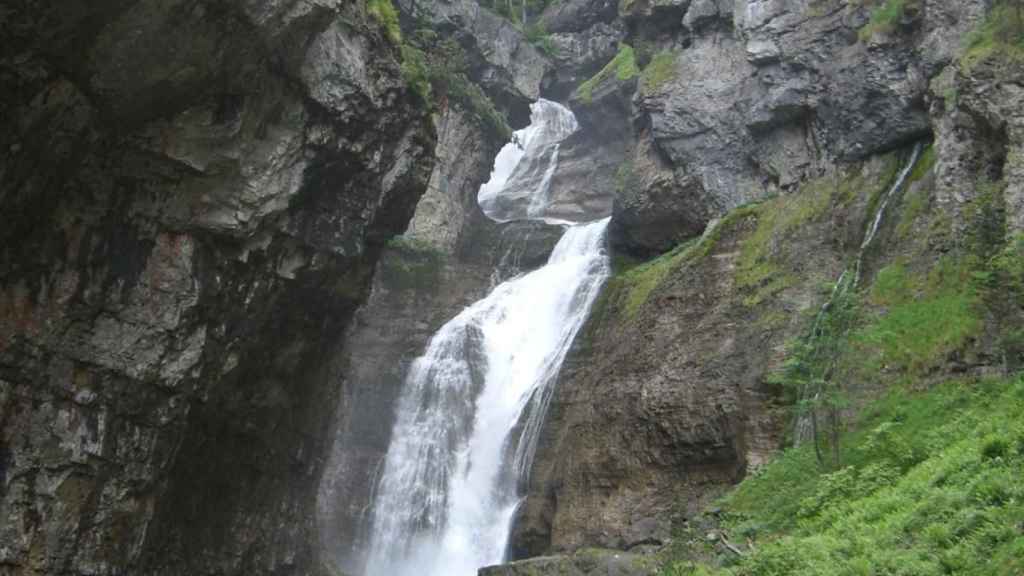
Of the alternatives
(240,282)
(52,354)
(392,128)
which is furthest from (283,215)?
(52,354)

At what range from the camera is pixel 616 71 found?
37.5 meters

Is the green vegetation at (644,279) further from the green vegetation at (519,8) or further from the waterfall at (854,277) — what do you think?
the green vegetation at (519,8)

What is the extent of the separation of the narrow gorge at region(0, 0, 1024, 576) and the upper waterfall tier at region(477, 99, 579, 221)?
10.9m

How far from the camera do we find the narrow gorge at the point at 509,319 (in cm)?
1262

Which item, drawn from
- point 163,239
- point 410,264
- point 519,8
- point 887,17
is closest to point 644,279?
point 887,17

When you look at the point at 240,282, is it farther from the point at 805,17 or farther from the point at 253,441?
the point at 805,17

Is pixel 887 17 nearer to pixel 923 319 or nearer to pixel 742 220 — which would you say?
pixel 742 220

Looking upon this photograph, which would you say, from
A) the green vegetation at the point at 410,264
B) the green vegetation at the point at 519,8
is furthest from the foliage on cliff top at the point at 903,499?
the green vegetation at the point at 519,8

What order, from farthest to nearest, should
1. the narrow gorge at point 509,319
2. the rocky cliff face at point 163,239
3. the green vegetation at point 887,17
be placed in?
the green vegetation at point 887,17 < the rocky cliff face at point 163,239 < the narrow gorge at point 509,319

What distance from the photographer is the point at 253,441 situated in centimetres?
1897

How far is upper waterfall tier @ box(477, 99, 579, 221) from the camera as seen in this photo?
39.8 m

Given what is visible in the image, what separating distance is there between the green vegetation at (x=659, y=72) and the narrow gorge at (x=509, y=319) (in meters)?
0.18

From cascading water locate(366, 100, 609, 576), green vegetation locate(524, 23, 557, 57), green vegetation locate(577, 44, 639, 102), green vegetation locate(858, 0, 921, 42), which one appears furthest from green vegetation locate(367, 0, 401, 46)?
green vegetation locate(524, 23, 557, 57)

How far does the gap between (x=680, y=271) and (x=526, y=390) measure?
5723 millimetres
